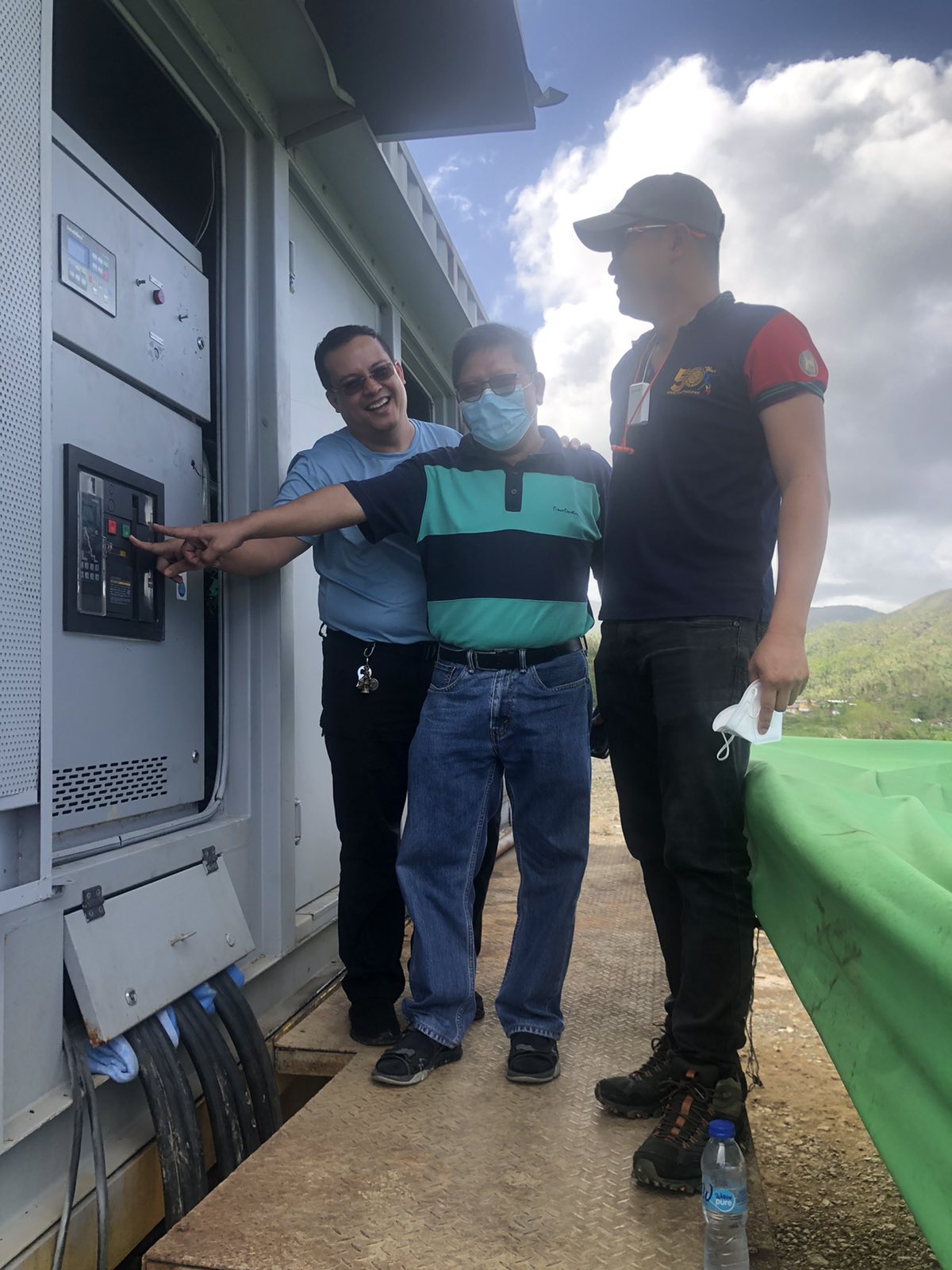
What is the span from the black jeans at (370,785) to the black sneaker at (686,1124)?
0.89 m

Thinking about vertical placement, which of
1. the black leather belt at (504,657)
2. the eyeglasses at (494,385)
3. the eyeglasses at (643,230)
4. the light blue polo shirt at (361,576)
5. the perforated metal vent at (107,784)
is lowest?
the perforated metal vent at (107,784)

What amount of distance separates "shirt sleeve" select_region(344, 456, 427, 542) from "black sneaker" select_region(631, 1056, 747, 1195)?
1327mm

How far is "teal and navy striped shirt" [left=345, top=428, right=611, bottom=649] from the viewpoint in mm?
2188

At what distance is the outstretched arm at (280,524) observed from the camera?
7.05 feet

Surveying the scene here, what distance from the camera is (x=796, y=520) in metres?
1.74

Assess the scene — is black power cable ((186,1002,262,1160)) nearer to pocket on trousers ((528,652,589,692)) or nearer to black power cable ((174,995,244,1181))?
Answer: black power cable ((174,995,244,1181))

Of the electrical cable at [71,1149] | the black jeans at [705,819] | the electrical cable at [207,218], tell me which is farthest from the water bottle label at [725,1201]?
the electrical cable at [207,218]

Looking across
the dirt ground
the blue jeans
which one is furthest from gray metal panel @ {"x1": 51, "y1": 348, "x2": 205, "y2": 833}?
the dirt ground

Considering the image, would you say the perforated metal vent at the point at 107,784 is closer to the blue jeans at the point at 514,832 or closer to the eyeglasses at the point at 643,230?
the blue jeans at the point at 514,832

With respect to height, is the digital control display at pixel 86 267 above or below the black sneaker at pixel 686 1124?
above

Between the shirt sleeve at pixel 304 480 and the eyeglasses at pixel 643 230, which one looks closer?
the eyeglasses at pixel 643 230

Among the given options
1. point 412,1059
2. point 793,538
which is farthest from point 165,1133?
point 793,538

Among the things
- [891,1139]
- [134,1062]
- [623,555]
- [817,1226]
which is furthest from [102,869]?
[817,1226]

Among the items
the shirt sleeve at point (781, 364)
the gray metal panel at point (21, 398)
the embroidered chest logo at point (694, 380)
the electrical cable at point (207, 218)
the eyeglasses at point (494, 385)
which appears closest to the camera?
the gray metal panel at point (21, 398)
